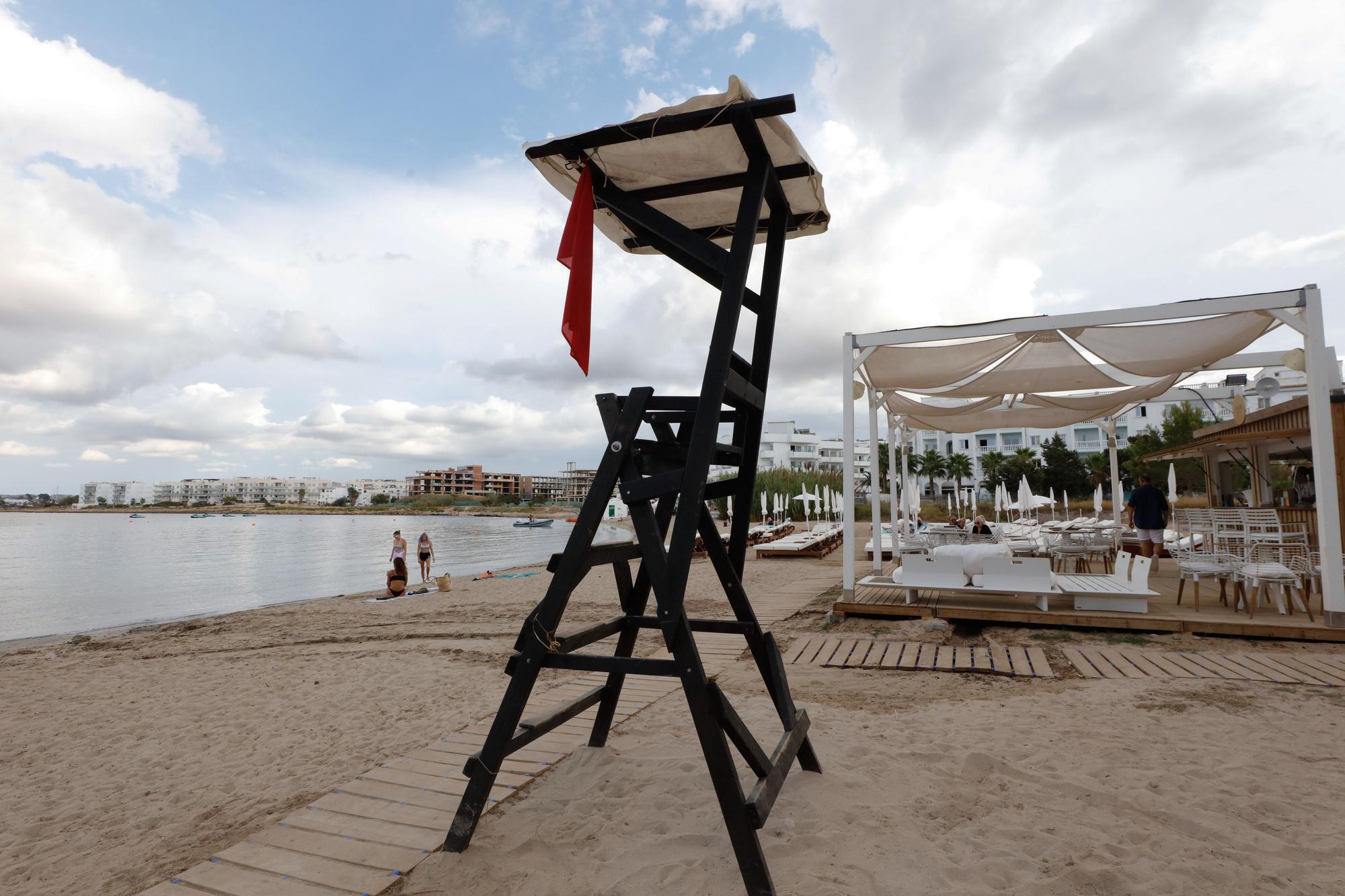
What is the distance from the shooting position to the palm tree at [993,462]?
50.8 metres

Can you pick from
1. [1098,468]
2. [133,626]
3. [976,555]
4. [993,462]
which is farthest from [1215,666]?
[993,462]

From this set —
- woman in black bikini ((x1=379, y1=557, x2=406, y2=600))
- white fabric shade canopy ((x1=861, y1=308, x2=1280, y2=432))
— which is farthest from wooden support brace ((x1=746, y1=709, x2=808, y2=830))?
woman in black bikini ((x1=379, y1=557, x2=406, y2=600))

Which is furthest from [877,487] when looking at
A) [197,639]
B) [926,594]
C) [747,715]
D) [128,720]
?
[197,639]

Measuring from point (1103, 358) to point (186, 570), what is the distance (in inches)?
1176

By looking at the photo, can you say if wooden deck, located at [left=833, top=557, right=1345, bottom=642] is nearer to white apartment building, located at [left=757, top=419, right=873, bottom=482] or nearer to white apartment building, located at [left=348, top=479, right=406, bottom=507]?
white apartment building, located at [left=757, top=419, right=873, bottom=482]

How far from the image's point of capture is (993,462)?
5306 centimetres

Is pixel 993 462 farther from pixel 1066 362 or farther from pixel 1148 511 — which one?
pixel 1066 362

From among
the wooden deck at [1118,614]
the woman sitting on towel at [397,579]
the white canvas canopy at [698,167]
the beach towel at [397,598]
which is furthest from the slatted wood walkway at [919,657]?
the woman sitting on towel at [397,579]

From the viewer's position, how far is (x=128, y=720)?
5.14m

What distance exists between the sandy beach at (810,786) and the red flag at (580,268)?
185 cm

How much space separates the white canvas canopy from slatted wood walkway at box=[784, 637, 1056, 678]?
3979 mm

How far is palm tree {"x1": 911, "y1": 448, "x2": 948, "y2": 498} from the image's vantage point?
6109cm

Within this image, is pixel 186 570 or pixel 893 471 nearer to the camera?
pixel 893 471

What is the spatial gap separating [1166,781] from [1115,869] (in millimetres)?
1043
